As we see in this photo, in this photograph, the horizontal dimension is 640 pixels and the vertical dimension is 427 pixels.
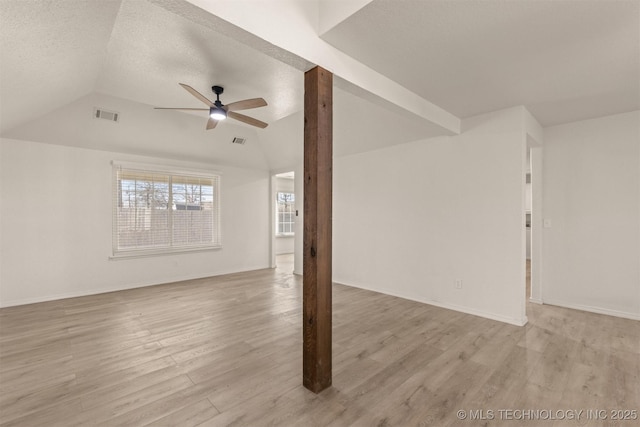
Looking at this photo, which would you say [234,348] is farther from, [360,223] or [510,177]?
[510,177]

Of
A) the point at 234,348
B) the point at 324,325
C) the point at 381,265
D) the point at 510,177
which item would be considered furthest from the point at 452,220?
the point at 234,348

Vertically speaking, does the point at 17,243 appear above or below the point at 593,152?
below

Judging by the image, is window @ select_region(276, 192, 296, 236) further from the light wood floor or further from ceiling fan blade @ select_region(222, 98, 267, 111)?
ceiling fan blade @ select_region(222, 98, 267, 111)

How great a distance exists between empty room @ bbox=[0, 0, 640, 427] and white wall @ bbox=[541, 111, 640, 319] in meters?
0.02

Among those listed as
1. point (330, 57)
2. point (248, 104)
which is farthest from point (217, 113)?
point (330, 57)

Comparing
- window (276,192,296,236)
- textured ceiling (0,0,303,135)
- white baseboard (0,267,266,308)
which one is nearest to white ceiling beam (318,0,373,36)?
textured ceiling (0,0,303,135)

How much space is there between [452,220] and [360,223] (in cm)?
167

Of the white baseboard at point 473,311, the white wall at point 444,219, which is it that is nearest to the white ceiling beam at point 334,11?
the white wall at point 444,219

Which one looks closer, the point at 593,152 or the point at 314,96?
the point at 314,96

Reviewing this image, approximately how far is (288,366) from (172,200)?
4.51 m

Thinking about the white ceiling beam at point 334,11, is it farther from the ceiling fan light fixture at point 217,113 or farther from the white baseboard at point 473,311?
the white baseboard at point 473,311

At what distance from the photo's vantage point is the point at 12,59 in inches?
83.5

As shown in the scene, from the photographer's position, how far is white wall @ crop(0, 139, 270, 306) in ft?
13.7

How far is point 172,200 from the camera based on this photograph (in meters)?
5.73
